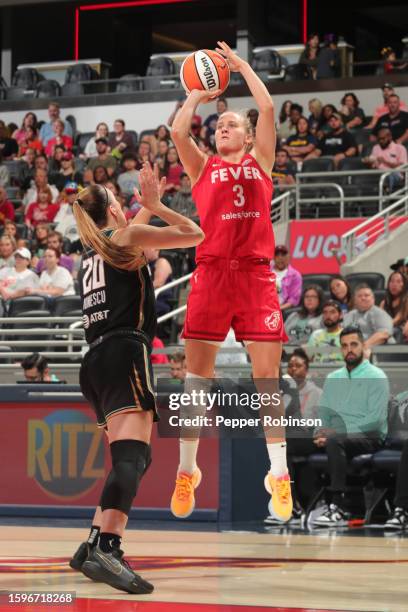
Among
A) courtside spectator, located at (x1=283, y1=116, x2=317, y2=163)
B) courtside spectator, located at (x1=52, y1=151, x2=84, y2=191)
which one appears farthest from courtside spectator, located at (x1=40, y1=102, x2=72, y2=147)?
courtside spectator, located at (x1=283, y1=116, x2=317, y2=163)

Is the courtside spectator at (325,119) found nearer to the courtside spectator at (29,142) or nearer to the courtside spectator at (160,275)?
the courtside spectator at (160,275)

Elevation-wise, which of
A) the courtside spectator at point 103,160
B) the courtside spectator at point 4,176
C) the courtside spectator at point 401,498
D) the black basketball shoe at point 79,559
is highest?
the courtside spectator at point 103,160

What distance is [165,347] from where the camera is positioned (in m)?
12.7

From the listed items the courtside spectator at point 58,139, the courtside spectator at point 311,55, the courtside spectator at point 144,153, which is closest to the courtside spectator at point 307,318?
the courtside spectator at point 144,153

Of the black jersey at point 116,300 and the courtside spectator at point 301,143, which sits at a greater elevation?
the courtside spectator at point 301,143

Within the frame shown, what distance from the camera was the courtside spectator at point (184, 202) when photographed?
15.4 metres

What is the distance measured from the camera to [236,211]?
698 cm

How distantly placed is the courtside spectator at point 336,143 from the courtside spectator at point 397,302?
5226 mm

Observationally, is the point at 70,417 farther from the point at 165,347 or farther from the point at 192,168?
the point at 192,168

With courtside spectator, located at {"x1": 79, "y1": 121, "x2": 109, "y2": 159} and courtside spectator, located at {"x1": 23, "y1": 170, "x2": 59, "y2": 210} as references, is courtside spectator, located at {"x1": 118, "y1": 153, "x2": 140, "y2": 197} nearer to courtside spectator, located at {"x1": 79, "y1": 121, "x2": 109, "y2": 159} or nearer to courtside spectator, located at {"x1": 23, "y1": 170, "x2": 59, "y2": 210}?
courtside spectator, located at {"x1": 23, "y1": 170, "x2": 59, "y2": 210}

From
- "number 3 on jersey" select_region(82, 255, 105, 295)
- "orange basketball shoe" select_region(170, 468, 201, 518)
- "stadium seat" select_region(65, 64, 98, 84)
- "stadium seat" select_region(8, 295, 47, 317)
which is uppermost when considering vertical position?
"stadium seat" select_region(65, 64, 98, 84)

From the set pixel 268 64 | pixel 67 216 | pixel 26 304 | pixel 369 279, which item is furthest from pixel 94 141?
pixel 369 279

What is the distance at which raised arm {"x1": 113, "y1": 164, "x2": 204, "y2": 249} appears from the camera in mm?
6355

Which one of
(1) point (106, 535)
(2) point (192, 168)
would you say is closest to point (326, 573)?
(1) point (106, 535)
